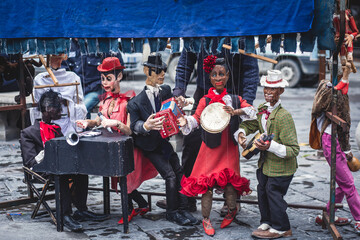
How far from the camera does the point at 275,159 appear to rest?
479 cm

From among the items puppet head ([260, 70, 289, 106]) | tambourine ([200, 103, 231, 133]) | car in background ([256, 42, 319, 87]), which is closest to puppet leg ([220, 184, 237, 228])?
tambourine ([200, 103, 231, 133])

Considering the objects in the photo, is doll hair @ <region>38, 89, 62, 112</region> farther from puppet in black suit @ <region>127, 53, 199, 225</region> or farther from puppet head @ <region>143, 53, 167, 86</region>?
puppet head @ <region>143, 53, 167, 86</region>

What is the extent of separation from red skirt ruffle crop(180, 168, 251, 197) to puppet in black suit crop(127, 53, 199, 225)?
0.27m

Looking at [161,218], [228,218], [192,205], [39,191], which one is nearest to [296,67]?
[192,205]

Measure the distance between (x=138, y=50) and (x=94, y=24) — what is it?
48cm

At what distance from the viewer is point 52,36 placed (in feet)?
16.8

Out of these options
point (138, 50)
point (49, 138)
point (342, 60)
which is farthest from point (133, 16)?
point (342, 60)

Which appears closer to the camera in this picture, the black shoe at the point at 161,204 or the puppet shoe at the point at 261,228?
the puppet shoe at the point at 261,228

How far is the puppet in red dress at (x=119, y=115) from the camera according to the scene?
17.6 feet

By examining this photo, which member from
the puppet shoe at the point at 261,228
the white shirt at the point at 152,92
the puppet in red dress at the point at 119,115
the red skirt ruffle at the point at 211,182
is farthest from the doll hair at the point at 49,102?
the puppet shoe at the point at 261,228

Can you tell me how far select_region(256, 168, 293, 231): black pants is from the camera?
188 inches

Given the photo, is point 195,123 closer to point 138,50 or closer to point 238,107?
point 238,107

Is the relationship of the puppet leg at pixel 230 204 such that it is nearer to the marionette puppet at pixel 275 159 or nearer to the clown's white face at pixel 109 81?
the marionette puppet at pixel 275 159

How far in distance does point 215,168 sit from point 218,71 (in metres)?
0.93
